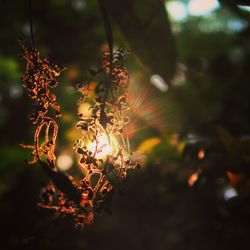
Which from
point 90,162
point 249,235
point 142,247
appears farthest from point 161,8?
point 142,247

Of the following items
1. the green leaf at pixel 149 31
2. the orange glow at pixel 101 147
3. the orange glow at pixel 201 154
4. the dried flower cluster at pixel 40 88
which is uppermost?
the green leaf at pixel 149 31

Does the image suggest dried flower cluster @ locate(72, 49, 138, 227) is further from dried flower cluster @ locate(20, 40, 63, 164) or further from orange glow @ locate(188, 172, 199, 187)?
orange glow @ locate(188, 172, 199, 187)

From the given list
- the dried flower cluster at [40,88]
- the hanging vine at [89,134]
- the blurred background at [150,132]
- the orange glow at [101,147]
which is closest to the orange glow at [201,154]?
the blurred background at [150,132]

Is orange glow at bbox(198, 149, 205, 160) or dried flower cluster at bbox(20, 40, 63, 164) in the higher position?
orange glow at bbox(198, 149, 205, 160)

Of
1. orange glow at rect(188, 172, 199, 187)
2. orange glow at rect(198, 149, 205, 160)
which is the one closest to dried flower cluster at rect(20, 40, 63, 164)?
orange glow at rect(198, 149, 205, 160)

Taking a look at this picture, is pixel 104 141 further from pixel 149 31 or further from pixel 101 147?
pixel 149 31

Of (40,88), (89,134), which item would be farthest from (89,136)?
(40,88)

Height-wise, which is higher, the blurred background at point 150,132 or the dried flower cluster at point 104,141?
the blurred background at point 150,132

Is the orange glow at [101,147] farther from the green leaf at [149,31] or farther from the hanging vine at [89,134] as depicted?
the green leaf at [149,31]
